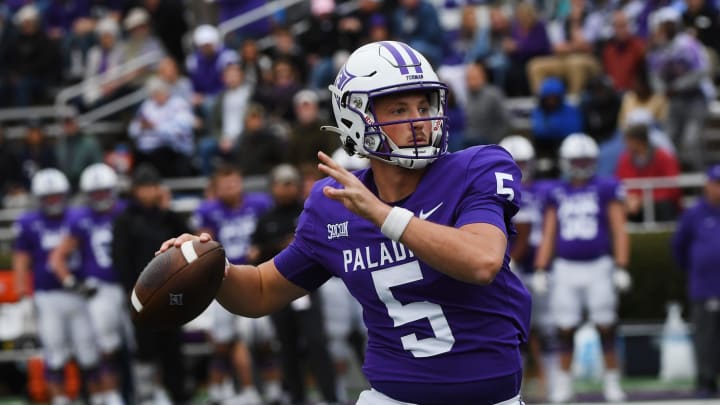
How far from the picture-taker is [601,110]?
12.0 metres

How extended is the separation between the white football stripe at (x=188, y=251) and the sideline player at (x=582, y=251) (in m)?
6.08

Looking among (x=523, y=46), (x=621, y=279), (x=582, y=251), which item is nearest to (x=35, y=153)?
(x=523, y=46)

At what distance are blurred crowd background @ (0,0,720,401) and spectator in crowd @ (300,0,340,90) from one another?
0.07 feet

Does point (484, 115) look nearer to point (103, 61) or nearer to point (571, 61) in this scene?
point (571, 61)

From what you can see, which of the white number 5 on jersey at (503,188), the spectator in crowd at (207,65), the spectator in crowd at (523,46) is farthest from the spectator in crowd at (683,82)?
the white number 5 on jersey at (503,188)

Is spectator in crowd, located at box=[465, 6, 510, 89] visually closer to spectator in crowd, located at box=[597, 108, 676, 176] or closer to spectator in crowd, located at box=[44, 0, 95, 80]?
spectator in crowd, located at box=[597, 108, 676, 176]

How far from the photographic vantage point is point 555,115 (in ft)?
39.2

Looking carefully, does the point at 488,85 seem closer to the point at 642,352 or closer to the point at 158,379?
the point at 642,352

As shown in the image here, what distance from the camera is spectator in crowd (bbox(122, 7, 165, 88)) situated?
14781mm

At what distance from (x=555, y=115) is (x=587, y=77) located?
0.82 metres

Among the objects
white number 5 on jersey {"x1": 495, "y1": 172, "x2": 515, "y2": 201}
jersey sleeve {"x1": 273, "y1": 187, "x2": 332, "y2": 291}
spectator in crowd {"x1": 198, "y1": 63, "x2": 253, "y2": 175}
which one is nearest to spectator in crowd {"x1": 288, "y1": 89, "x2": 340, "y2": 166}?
spectator in crowd {"x1": 198, "y1": 63, "x2": 253, "y2": 175}

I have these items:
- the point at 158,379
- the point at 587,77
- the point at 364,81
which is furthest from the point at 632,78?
the point at 364,81

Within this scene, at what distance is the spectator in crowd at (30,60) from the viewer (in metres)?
15.2

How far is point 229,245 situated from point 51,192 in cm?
162
